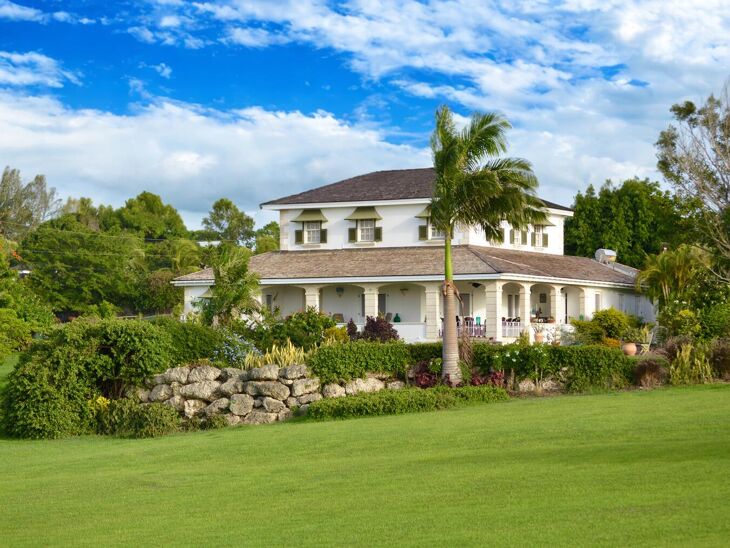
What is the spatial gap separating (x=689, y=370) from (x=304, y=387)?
358 inches

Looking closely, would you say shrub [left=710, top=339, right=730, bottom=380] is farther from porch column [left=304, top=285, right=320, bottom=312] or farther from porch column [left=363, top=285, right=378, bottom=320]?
porch column [left=304, top=285, right=320, bottom=312]

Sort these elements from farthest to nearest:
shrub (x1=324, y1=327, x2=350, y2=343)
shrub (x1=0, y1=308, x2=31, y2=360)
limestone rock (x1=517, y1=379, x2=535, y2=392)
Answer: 1. shrub (x1=324, y1=327, x2=350, y2=343)
2. shrub (x1=0, y1=308, x2=31, y2=360)
3. limestone rock (x1=517, y1=379, x2=535, y2=392)

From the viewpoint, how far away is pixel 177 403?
23.9 m

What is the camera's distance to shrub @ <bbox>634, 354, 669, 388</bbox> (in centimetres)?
2400

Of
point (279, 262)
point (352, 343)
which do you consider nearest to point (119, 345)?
point (352, 343)

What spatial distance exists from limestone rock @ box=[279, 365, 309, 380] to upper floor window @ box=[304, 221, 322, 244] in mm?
24396

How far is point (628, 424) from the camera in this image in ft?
53.9

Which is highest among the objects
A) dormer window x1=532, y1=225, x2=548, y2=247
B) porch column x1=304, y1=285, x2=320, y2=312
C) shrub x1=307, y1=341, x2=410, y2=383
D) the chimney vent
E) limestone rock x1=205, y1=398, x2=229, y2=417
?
dormer window x1=532, y1=225, x2=548, y2=247

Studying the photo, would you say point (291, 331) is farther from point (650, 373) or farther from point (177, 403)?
point (650, 373)

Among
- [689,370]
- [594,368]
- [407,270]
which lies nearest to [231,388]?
[594,368]

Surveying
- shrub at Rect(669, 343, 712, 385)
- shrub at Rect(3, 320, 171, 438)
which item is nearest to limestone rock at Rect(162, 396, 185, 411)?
shrub at Rect(3, 320, 171, 438)

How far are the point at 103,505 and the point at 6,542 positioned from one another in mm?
1924

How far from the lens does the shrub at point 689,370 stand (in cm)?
2394

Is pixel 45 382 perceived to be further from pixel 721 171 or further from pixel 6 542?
pixel 721 171
